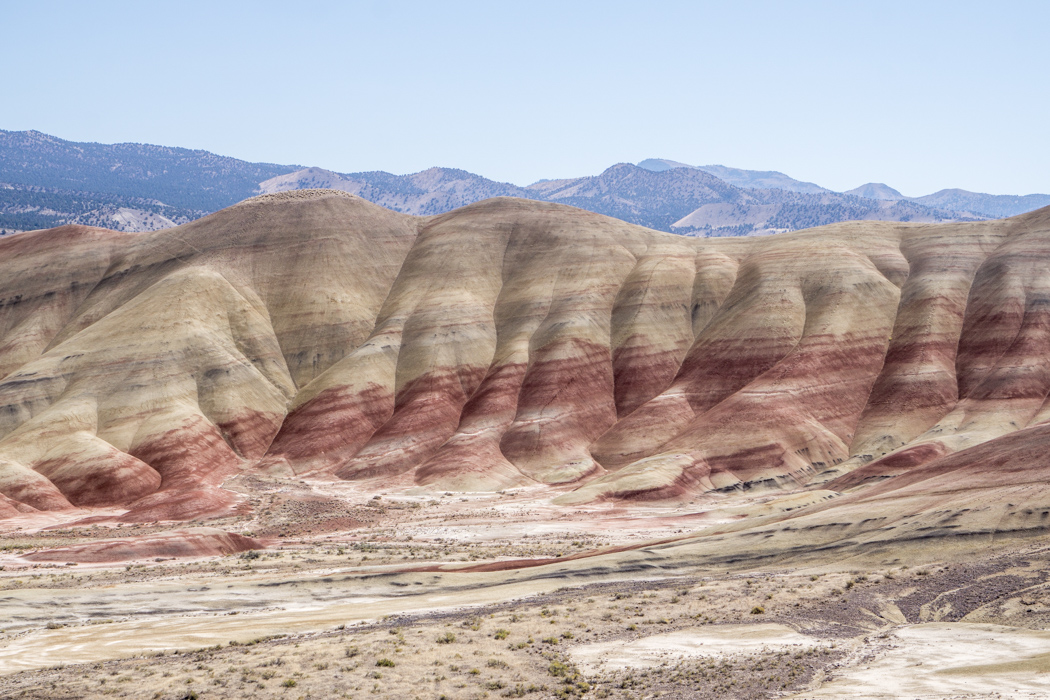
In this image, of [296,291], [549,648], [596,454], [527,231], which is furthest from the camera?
[527,231]

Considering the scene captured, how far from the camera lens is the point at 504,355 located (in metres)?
97.7

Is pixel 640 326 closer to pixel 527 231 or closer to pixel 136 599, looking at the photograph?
pixel 527 231

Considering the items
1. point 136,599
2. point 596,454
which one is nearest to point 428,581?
point 136,599

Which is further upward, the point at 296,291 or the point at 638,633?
the point at 296,291

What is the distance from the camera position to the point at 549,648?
3167 centimetres

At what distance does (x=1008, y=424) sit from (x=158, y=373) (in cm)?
8189

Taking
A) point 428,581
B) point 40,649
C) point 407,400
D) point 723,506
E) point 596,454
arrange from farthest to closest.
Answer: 1. point 407,400
2. point 596,454
3. point 723,506
4. point 428,581
5. point 40,649

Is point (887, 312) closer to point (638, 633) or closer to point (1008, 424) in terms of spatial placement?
point (1008, 424)

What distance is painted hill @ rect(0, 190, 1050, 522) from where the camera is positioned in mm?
79500

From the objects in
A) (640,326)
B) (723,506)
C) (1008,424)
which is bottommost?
(723,506)

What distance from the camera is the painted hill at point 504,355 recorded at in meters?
79.5

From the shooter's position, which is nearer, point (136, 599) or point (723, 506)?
point (136, 599)

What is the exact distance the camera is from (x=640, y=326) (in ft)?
323

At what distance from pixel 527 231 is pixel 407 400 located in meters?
33.1
